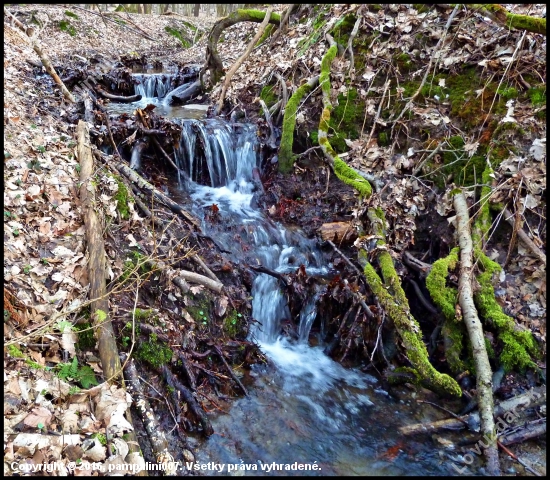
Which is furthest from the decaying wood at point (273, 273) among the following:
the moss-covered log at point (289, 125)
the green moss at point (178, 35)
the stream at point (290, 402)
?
the green moss at point (178, 35)

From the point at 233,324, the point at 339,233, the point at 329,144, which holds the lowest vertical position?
the point at 233,324

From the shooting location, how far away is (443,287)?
4996mm

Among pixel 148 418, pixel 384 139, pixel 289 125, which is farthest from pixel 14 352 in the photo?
pixel 384 139

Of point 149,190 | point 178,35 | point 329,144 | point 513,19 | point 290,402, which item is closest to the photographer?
point 290,402

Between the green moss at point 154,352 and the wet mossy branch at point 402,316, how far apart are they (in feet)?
9.10

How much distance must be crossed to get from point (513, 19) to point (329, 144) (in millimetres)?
3305

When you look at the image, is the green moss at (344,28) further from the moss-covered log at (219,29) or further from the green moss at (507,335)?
the green moss at (507,335)

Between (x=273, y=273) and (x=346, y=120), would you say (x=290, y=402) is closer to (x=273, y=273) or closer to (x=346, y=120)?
(x=273, y=273)

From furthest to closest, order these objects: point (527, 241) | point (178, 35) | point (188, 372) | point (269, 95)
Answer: point (178, 35) → point (269, 95) → point (527, 241) → point (188, 372)

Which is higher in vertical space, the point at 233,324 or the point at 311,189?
the point at 311,189

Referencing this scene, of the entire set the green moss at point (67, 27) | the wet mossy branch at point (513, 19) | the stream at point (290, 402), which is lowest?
the stream at point (290, 402)

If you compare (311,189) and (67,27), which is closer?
(311,189)

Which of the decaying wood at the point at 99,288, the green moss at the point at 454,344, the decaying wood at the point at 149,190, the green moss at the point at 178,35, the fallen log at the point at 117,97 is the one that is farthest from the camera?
the green moss at the point at 178,35

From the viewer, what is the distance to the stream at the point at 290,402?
157 inches
